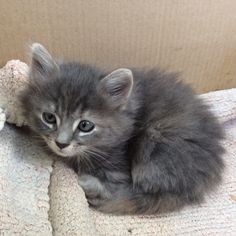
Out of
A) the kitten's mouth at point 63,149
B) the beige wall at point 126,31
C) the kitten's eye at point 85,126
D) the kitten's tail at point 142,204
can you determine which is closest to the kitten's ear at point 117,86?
the kitten's eye at point 85,126

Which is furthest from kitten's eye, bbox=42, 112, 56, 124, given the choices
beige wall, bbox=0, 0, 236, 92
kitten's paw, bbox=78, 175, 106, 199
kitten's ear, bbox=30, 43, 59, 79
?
beige wall, bbox=0, 0, 236, 92

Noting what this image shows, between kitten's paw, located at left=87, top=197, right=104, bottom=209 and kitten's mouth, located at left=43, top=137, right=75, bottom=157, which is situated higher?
kitten's mouth, located at left=43, top=137, right=75, bottom=157

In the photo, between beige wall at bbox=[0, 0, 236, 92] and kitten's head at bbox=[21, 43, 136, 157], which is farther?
beige wall at bbox=[0, 0, 236, 92]

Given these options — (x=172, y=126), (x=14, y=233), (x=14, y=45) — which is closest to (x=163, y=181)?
(x=172, y=126)

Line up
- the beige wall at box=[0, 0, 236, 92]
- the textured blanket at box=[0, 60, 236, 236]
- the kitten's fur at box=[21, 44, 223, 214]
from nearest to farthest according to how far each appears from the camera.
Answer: the textured blanket at box=[0, 60, 236, 236], the kitten's fur at box=[21, 44, 223, 214], the beige wall at box=[0, 0, 236, 92]

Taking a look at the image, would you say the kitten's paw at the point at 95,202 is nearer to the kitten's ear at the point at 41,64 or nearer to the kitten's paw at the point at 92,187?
the kitten's paw at the point at 92,187

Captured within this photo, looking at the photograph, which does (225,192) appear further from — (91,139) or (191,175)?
(91,139)

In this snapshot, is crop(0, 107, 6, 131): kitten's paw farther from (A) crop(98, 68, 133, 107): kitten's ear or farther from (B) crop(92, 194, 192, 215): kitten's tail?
(B) crop(92, 194, 192, 215): kitten's tail
